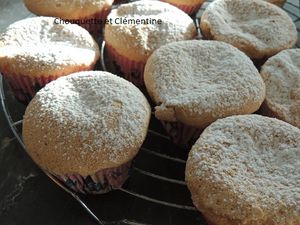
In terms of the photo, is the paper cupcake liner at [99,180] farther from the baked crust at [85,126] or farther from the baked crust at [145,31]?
the baked crust at [145,31]

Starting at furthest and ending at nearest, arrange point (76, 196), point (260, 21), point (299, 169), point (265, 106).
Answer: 1. point (260, 21)
2. point (265, 106)
3. point (76, 196)
4. point (299, 169)

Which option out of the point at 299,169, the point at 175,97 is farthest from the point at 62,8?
the point at 299,169

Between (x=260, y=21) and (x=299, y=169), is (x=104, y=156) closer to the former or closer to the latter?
(x=299, y=169)

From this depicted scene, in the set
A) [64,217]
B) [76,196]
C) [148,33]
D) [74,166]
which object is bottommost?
[64,217]

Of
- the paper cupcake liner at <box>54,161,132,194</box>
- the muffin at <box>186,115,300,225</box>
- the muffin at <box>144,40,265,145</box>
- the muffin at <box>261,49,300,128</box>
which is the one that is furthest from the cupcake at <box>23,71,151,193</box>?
the muffin at <box>261,49,300,128</box>

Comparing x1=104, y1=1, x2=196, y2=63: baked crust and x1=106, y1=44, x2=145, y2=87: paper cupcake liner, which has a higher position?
x1=104, y1=1, x2=196, y2=63: baked crust

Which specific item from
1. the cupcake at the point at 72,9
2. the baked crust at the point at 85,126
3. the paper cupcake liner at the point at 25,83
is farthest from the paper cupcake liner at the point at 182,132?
the cupcake at the point at 72,9

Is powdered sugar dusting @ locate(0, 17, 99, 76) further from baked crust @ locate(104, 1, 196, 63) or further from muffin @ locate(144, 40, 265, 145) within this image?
muffin @ locate(144, 40, 265, 145)
